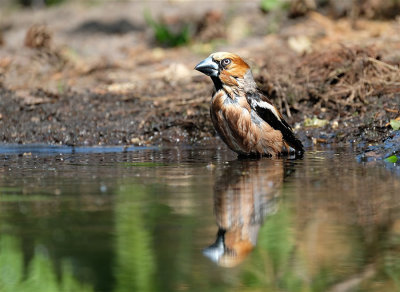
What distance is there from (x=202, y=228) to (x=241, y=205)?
2.21 ft

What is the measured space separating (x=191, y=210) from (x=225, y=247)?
1016mm

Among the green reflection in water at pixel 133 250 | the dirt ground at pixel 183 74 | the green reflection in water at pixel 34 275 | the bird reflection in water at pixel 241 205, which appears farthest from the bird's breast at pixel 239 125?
the green reflection in water at pixel 34 275

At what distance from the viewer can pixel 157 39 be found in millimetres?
14430

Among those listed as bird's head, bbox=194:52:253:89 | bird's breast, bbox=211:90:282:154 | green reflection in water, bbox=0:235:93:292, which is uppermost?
bird's head, bbox=194:52:253:89

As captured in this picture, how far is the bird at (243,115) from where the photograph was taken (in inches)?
292

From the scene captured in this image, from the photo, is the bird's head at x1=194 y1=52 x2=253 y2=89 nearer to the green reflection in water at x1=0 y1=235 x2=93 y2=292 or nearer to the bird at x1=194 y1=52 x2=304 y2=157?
the bird at x1=194 y1=52 x2=304 y2=157

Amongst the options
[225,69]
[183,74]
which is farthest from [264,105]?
[183,74]

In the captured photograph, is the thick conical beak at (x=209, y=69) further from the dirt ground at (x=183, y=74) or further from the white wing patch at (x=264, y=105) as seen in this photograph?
the dirt ground at (x=183, y=74)

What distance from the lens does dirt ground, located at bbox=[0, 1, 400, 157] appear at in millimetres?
9539

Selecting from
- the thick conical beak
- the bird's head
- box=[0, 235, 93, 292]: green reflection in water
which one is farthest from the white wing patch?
box=[0, 235, 93, 292]: green reflection in water

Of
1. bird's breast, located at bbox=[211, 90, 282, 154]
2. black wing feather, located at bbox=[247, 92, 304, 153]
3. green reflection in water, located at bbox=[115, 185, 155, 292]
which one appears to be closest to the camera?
green reflection in water, located at bbox=[115, 185, 155, 292]

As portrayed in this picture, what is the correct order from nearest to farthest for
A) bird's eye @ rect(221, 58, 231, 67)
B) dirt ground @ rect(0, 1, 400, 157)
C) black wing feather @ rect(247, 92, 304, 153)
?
black wing feather @ rect(247, 92, 304, 153)
bird's eye @ rect(221, 58, 231, 67)
dirt ground @ rect(0, 1, 400, 157)

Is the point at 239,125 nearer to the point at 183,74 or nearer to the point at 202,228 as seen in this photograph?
the point at 202,228

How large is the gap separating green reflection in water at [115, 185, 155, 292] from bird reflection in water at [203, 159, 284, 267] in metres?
0.30
